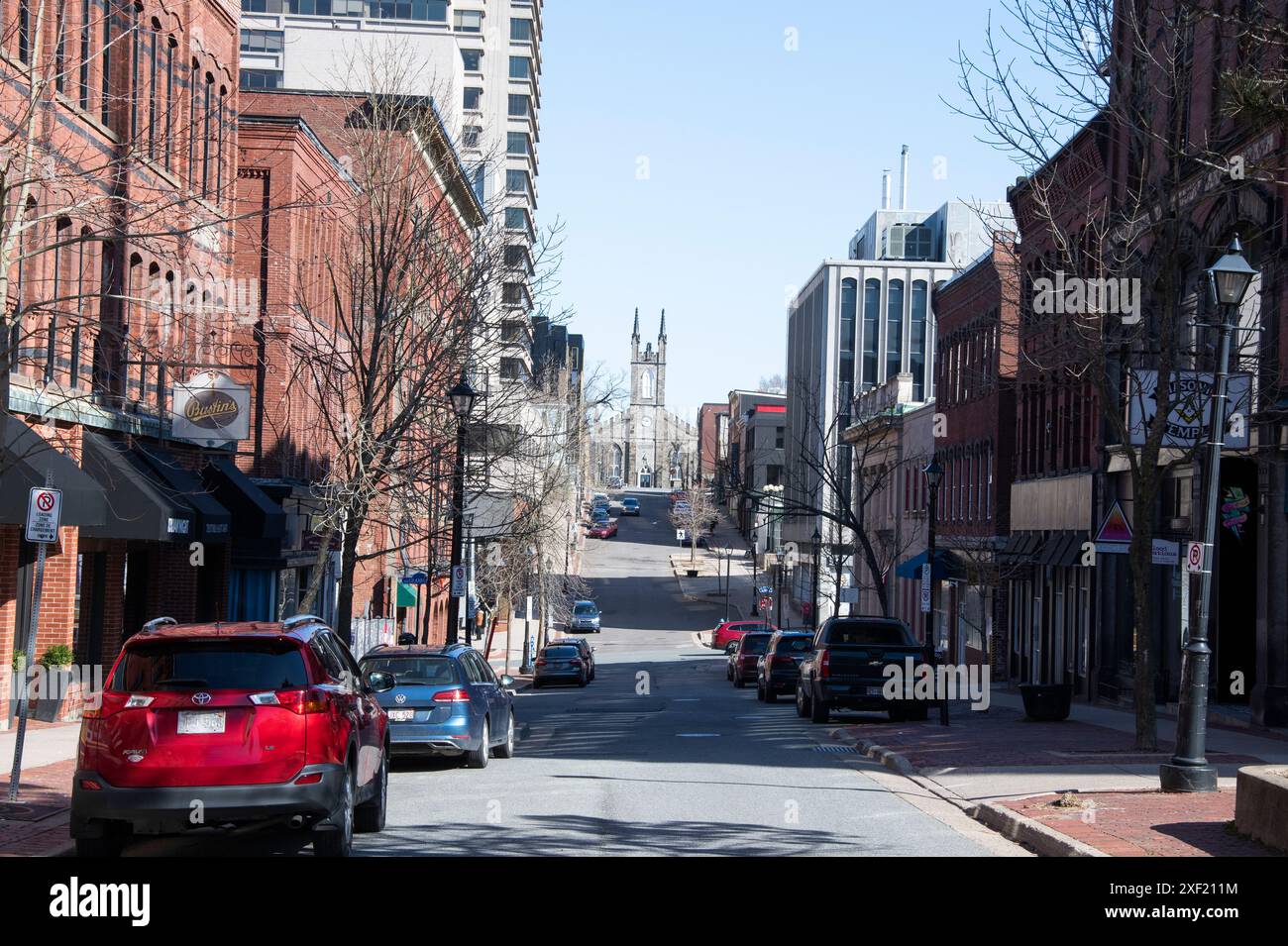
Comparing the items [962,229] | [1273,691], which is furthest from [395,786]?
[962,229]

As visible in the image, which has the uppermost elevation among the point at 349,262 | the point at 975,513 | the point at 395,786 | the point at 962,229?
the point at 962,229

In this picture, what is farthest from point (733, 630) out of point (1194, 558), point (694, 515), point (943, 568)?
point (694, 515)

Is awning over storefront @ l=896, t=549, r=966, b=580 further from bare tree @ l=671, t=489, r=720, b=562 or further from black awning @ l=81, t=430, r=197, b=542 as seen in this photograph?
bare tree @ l=671, t=489, r=720, b=562

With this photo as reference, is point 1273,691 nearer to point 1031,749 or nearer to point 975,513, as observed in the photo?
point 1031,749

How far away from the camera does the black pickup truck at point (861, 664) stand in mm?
25500

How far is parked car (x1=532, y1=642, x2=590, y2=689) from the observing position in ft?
150

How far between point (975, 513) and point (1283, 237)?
23.3 metres

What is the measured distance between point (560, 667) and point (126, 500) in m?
24.4

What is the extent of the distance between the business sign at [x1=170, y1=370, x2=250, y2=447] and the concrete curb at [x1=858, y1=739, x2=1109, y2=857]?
1329 cm

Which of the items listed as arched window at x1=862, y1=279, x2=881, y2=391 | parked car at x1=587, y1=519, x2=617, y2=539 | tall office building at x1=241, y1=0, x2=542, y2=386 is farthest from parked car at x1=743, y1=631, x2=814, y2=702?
parked car at x1=587, y1=519, x2=617, y2=539

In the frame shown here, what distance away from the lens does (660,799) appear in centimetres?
1507

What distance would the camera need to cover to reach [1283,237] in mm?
23578
